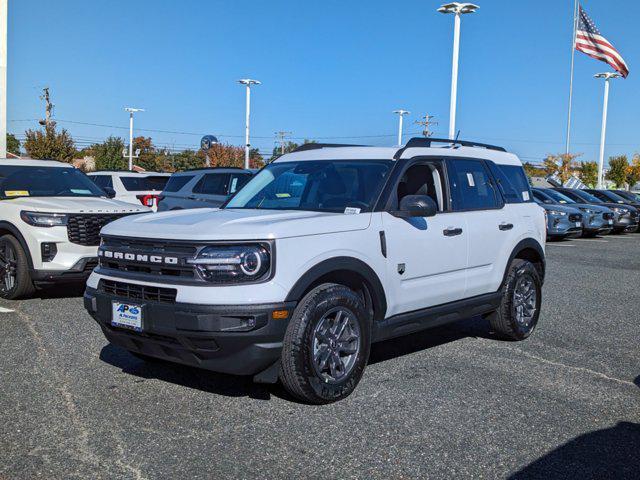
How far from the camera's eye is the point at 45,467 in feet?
11.8

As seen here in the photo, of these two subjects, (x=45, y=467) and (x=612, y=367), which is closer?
(x=45, y=467)

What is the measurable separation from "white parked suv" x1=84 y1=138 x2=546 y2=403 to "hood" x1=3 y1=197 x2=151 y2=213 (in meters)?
2.87

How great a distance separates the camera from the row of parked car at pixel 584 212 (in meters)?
19.6

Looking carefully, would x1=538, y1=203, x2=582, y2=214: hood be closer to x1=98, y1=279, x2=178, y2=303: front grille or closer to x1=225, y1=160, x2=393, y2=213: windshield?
x1=225, y1=160, x2=393, y2=213: windshield

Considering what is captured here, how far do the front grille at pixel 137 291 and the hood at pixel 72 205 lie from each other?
3587 millimetres

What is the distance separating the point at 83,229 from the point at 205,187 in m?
5.98

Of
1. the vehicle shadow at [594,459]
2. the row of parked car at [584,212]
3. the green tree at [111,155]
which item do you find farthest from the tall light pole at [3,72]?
the green tree at [111,155]

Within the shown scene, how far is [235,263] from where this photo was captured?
14.0 ft

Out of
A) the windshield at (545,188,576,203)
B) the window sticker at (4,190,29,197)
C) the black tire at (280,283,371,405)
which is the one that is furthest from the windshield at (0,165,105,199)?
the windshield at (545,188,576,203)

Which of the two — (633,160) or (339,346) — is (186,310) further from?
(633,160)

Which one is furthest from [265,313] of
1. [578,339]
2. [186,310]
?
[578,339]

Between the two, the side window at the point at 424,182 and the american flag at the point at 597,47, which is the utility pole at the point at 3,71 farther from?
the american flag at the point at 597,47

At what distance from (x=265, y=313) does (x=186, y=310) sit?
19.4 inches

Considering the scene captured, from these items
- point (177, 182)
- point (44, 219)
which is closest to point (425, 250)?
point (44, 219)
